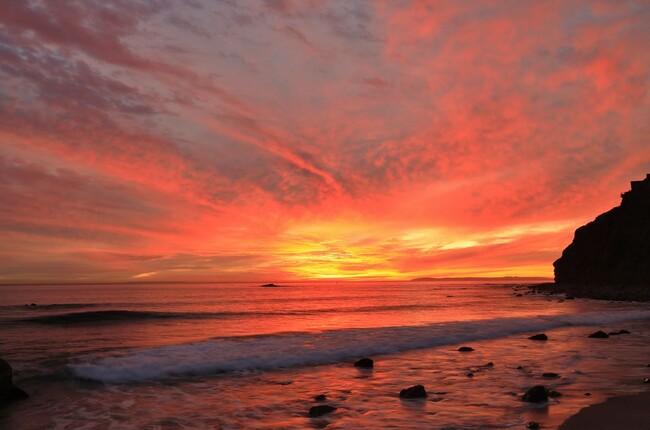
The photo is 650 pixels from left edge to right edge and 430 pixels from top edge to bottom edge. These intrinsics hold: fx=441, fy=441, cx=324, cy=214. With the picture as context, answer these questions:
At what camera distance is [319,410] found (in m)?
10.9

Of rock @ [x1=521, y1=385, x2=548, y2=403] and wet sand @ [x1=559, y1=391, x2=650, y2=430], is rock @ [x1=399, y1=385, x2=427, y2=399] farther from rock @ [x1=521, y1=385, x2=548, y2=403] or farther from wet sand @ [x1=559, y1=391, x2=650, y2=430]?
wet sand @ [x1=559, y1=391, x2=650, y2=430]

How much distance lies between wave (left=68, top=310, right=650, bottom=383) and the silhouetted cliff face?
189ft

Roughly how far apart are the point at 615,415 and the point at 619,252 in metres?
89.8

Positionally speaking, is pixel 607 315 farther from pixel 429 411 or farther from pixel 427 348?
pixel 429 411

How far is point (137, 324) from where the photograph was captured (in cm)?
4084

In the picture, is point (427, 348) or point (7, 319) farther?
point (7, 319)

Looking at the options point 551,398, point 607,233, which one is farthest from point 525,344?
point 607,233

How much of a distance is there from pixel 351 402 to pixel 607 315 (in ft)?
114

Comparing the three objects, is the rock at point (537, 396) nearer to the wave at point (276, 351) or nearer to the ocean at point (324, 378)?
the ocean at point (324, 378)

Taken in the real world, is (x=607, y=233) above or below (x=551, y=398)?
above

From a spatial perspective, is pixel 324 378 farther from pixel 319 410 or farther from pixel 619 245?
pixel 619 245

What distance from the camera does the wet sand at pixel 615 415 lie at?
879 centimetres

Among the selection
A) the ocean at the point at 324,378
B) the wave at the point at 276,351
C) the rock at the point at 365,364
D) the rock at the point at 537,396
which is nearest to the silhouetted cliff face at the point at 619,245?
the ocean at the point at 324,378

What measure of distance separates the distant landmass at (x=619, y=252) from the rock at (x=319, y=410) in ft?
209
